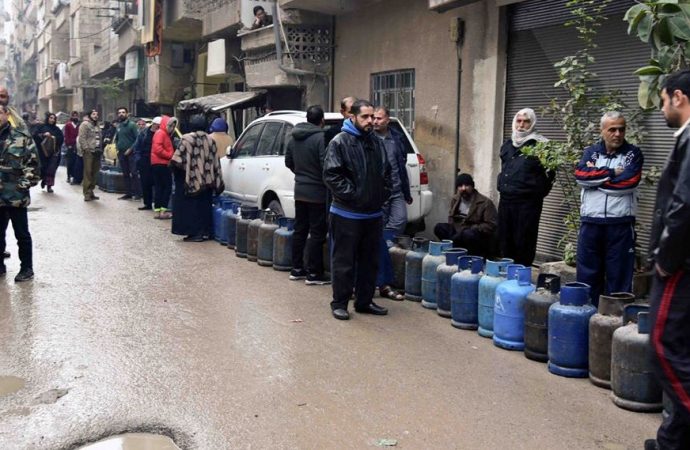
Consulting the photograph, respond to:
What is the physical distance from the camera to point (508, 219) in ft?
25.0

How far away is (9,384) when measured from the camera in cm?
488

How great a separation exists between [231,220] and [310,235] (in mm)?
2494

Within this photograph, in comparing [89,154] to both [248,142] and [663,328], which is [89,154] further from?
[663,328]

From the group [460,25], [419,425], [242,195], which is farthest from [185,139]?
[419,425]

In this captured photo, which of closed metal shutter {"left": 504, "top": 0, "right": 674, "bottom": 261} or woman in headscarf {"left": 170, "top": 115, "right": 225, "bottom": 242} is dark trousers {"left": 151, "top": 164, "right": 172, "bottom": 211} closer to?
woman in headscarf {"left": 170, "top": 115, "right": 225, "bottom": 242}

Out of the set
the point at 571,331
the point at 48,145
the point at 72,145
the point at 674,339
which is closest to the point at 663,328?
the point at 674,339

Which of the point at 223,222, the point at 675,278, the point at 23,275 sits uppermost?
the point at 675,278

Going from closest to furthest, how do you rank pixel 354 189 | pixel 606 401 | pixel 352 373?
pixel 606 401, pixel 352 373, pixel 354 189

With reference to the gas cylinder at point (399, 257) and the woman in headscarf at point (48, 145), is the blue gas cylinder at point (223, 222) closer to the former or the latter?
the gas cylinder at point (399, 257)

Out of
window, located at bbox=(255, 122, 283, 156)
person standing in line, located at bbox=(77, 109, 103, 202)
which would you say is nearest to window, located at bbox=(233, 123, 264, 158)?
window, located at bbox=(255, 122, 283, 156)

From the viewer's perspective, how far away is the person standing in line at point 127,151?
1591 centimetres

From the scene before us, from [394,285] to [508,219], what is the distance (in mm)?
1356

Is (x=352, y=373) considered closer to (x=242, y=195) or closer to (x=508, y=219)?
(x=508, y=219)

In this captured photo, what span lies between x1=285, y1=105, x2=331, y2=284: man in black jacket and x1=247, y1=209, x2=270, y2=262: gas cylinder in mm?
1154
